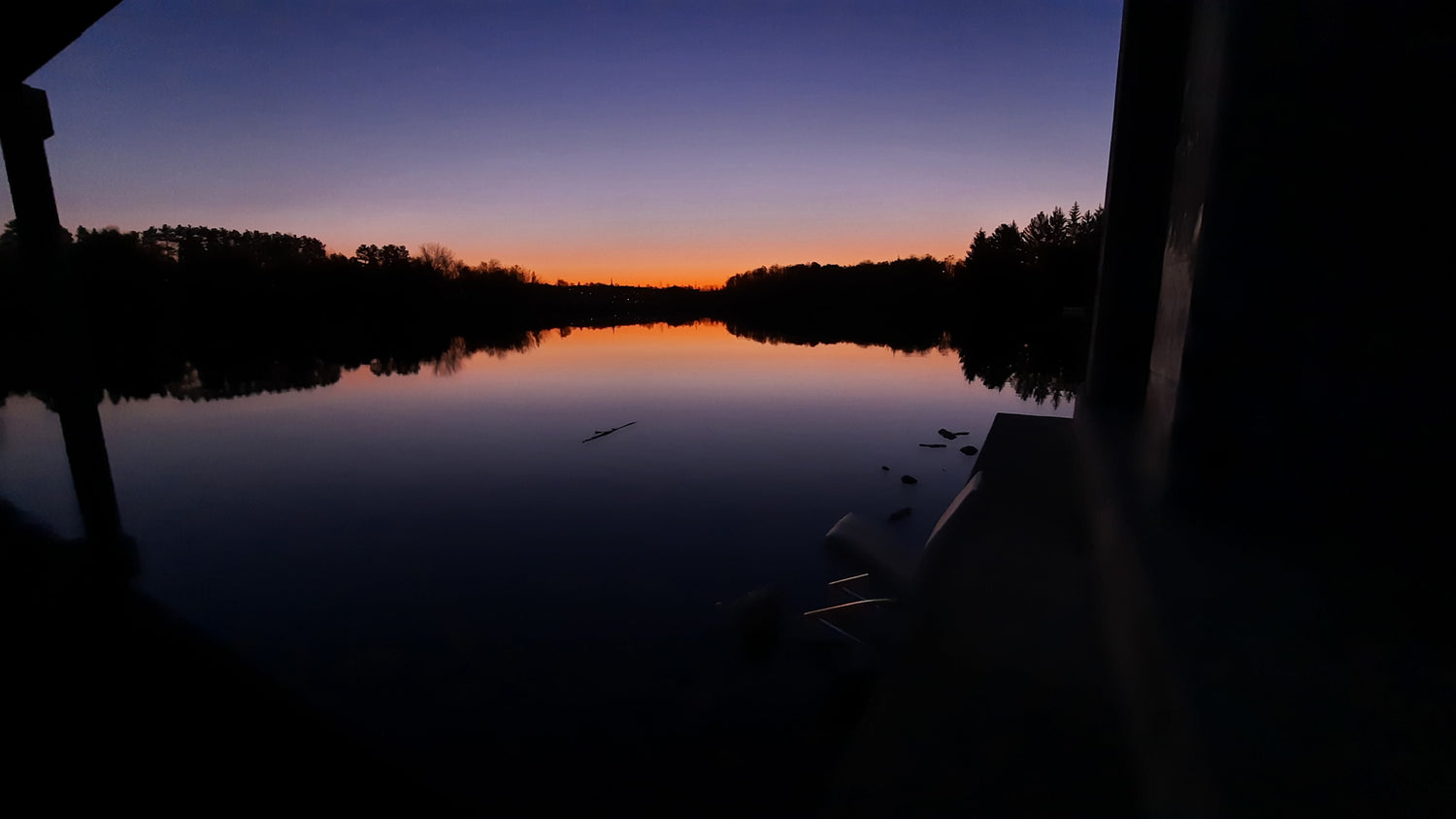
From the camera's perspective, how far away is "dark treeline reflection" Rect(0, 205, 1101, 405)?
23.0m

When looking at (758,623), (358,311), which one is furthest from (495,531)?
(358,311)

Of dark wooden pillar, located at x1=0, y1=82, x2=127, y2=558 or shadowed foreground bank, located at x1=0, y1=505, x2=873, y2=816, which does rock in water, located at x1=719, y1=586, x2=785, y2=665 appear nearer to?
shadowed foreground bank, located at x1=0, y1=505, x2=873, y2=816

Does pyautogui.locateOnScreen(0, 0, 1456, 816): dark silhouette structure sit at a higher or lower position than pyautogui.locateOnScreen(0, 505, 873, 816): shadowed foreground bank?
higher

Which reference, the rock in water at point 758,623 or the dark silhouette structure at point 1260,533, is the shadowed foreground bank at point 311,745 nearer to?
the rock in water at point 758,623

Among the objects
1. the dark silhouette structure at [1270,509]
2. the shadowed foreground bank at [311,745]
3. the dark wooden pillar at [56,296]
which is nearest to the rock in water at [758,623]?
the shadowed foreground bank at [311,745]

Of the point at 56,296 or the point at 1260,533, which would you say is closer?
the point at 1260,533

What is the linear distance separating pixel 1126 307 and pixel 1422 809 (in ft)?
15.9

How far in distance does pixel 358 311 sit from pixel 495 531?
73.8 meters

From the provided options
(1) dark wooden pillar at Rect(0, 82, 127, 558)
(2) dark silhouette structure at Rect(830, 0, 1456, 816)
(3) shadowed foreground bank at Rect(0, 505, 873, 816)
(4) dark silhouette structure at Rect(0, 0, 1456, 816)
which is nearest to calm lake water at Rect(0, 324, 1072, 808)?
(3) shadowed foreground bank at Rect(0, 505, 873, 816)

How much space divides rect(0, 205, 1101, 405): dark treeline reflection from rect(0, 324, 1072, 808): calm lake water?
9.19 ft

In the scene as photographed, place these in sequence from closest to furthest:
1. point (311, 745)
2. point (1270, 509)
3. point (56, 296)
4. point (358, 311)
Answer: point (1270, 509)
point (311, 745)
point (56, 296)
point (358, 311)

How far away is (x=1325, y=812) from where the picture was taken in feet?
3.14

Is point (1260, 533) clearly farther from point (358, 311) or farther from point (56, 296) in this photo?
point (358, 311)

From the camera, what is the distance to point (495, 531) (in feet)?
27.9
